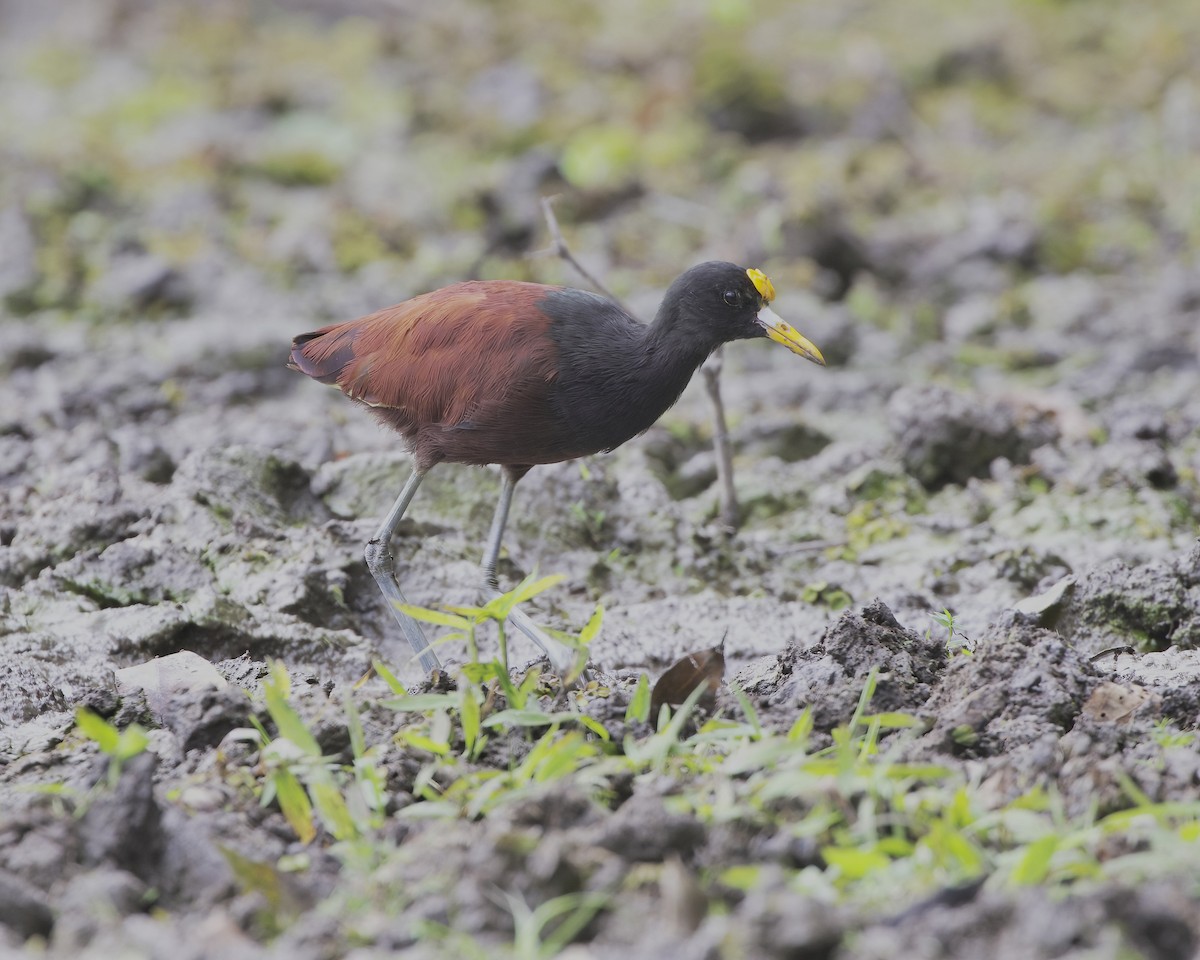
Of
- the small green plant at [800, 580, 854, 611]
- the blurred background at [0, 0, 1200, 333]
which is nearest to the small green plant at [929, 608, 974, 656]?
the small green plant at [800, 580, 854, 611]

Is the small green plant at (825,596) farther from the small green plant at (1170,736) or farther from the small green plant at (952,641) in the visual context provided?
the small green plant at (1170,736)

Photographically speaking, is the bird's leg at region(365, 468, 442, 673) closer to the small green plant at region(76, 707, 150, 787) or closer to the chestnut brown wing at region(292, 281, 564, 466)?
the chestnut brown wing at region(292, 281, 564, 466)

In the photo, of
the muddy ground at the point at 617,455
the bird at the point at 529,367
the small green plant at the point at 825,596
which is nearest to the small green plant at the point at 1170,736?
the muddy ground at the point at 617,455

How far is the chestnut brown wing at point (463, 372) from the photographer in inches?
189

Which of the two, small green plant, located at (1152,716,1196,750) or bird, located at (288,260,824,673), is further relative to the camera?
bird, located at (288,260,824,673)

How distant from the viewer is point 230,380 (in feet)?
26.2

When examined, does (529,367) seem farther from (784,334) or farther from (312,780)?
(312,780)

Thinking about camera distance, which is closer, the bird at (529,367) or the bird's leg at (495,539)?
the bird at (529,367)

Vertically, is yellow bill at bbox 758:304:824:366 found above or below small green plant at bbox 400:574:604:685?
above

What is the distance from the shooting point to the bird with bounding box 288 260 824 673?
4793 mm

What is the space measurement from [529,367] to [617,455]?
2.25 m

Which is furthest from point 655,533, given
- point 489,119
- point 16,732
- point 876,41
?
point 876,41

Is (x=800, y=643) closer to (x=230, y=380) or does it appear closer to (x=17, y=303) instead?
(x=230, y=380)

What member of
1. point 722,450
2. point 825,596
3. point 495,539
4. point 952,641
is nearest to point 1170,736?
point 952,641
